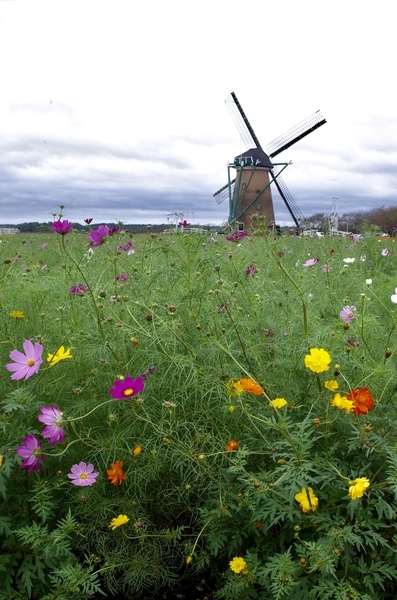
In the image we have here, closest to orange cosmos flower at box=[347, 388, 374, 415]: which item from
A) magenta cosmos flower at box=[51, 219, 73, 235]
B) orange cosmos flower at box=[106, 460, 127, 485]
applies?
orange cosmos flower at box=[106, 460, 127, 485]

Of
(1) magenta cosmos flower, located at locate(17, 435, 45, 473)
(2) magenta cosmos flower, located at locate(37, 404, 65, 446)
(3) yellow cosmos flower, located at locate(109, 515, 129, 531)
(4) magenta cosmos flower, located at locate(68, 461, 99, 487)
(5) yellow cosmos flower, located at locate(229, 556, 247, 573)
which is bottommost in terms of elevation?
(5) yellow cosmos flower, located at locate(229, 556, 247, 573)

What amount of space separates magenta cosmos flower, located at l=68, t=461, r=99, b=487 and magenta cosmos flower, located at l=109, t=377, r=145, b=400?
0.32 m

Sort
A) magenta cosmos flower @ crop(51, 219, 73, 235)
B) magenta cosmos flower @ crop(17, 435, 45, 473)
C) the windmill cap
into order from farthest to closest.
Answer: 1. the windmill cap
2. magenta cosmos flower @ crop(51, 219, 73, 235)
3. magenta cosmos flower @ crop(17, 435, 45, 473)

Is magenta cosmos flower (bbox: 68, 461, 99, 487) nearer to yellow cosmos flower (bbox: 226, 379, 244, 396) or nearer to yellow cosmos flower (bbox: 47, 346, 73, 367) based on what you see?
yellow cosmos flower (bbox: 47, 346, 73, 367)

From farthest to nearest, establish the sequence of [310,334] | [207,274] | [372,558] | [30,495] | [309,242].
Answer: [309,242] < [207,274] < [310,334] < [30,495] < [372,558]

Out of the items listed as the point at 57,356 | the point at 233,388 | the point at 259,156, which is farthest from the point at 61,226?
the point at 259,156

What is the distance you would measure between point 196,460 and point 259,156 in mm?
22114

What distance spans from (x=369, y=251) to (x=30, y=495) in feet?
16.3

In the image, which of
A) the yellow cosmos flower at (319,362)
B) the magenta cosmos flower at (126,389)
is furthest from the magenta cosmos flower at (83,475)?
the yellow cosmos flower at (319,362)

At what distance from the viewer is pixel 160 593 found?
1.81m

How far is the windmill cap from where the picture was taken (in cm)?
2241

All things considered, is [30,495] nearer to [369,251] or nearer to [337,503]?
[337,503]

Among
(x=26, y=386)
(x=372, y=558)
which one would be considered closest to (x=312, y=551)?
(x=372, y=558)

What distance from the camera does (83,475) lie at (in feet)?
5.40
